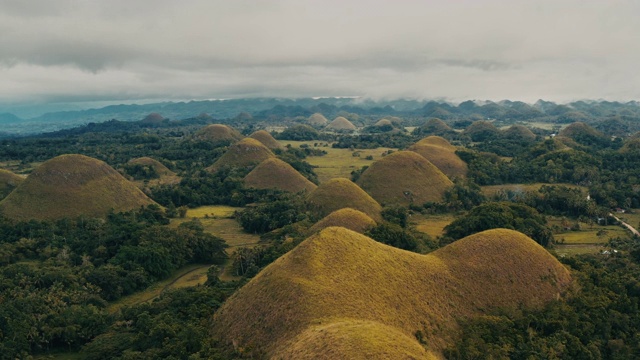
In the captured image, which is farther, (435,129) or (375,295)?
(435,129)

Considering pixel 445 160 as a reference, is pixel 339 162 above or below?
below

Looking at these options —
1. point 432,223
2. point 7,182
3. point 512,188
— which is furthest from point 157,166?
point 512,188

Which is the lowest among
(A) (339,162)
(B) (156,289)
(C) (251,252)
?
(B) (156,289)

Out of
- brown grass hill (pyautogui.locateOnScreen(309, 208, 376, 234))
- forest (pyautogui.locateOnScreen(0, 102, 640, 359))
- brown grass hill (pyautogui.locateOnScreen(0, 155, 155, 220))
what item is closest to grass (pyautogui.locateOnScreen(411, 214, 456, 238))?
forest (pyautogui.locateOnScreen(0, 102, 640, 359))

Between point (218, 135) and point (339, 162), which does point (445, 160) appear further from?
point (218, 135)

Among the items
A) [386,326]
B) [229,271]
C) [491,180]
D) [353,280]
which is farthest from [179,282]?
[491,180]

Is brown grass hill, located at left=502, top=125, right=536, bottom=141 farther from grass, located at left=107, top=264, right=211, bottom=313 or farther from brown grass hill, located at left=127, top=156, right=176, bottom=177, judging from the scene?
grass, located at left=107, top=264, right=211, bottom=313
